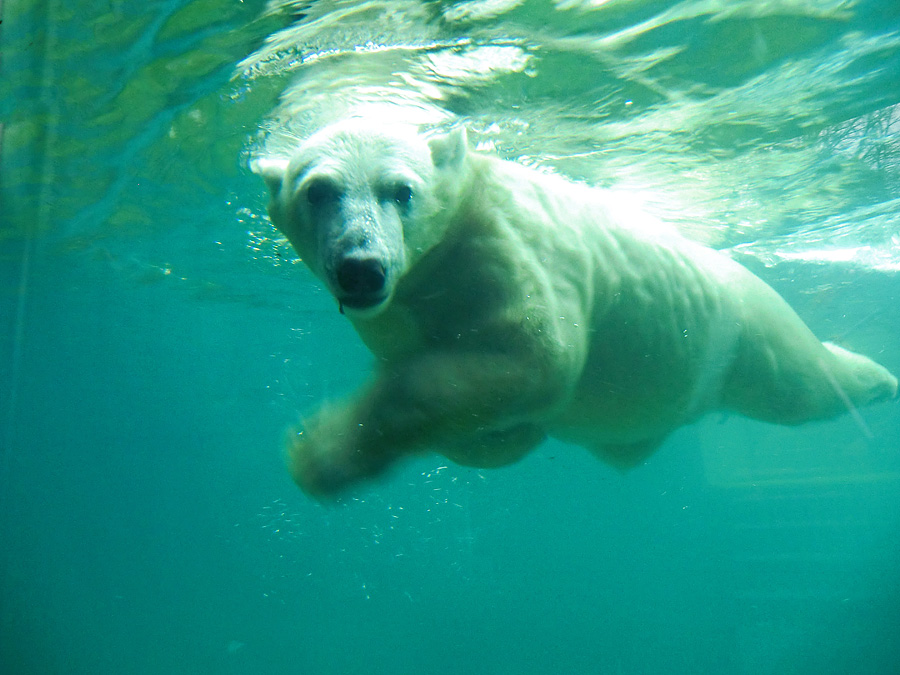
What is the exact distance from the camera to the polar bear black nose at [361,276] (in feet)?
7.73

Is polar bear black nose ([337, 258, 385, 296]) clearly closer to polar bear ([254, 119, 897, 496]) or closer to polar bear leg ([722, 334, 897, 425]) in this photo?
polar bear ([254, 119, 897, 496])

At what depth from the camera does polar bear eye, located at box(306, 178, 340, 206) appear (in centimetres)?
274

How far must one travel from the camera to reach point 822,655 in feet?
74.9

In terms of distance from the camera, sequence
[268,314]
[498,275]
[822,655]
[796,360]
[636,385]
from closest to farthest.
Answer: [498,275] < [636,385] < [796,360] < [268,314] < [822,655]

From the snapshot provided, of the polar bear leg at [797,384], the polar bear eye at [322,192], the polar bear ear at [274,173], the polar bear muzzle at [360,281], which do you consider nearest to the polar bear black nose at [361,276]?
the polar bear muzzle at [360,281]

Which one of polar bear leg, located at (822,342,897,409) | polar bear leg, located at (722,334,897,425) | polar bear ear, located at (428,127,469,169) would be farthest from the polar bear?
polar bear leg, located at (822,342,897,409)

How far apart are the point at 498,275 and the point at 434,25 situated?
2318 millimetres

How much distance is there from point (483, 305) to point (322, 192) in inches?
35.2

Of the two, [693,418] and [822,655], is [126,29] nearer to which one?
[693,418]

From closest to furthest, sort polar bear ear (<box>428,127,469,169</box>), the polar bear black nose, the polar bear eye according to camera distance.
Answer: the polar bear black nose, the polar bear eye, polar bear ear (<box>428,127,469,169</box>)

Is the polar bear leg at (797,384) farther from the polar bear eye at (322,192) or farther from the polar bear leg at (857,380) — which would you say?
the polar bear eye at (322,192)

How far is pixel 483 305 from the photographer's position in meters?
2.67

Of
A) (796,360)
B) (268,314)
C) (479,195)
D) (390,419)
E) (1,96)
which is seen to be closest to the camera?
(390,419)

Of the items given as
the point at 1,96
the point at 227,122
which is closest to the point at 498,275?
the point at 227,122
